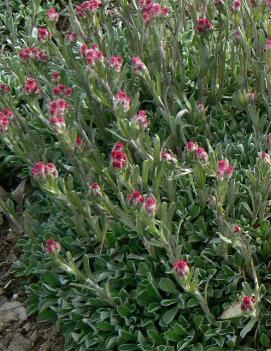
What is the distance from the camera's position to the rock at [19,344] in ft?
9.16

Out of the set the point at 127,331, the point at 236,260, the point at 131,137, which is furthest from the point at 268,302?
the point at 131,137

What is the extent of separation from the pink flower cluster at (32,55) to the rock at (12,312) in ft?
3.78

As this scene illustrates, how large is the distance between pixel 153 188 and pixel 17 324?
947 millimetres

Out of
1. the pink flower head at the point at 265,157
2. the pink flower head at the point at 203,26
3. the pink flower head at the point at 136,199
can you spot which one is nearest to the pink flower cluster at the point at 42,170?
the pink flower head at the point at 136,199

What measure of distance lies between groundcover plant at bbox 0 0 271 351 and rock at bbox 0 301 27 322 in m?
0.10

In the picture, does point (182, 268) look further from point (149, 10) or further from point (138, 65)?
point (149, 10)

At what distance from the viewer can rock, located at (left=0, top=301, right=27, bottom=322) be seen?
292 centimetres

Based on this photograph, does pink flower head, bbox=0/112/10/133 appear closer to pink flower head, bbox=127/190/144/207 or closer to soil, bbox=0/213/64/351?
pink flower head, bbox=127/190/144/207

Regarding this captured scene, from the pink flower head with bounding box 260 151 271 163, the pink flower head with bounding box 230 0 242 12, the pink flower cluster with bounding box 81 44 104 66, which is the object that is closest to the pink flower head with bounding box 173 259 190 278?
the pink flower head with bounding box 260 151 271 163

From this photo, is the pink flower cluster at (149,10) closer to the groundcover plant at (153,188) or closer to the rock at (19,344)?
the groundcover plant at (153,188)

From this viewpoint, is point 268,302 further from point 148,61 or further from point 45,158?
point 148,61

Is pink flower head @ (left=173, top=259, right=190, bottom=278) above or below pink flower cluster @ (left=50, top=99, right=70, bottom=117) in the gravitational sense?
below

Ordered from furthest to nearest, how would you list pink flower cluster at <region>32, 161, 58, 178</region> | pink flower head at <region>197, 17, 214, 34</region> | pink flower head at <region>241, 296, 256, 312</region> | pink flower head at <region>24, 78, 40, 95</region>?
pink flower head at <region>197, 17, 214, 34</region> → pink flower head at <region>24, 78, 40, 95</region> → pink flower cluster at <region>32, 161, 58, 178</region> → pink flower head at <region>241, 296, 256, 312</region>

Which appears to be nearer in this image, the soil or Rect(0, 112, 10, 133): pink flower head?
Rect(0, 112, 10, 133): pink flower head
